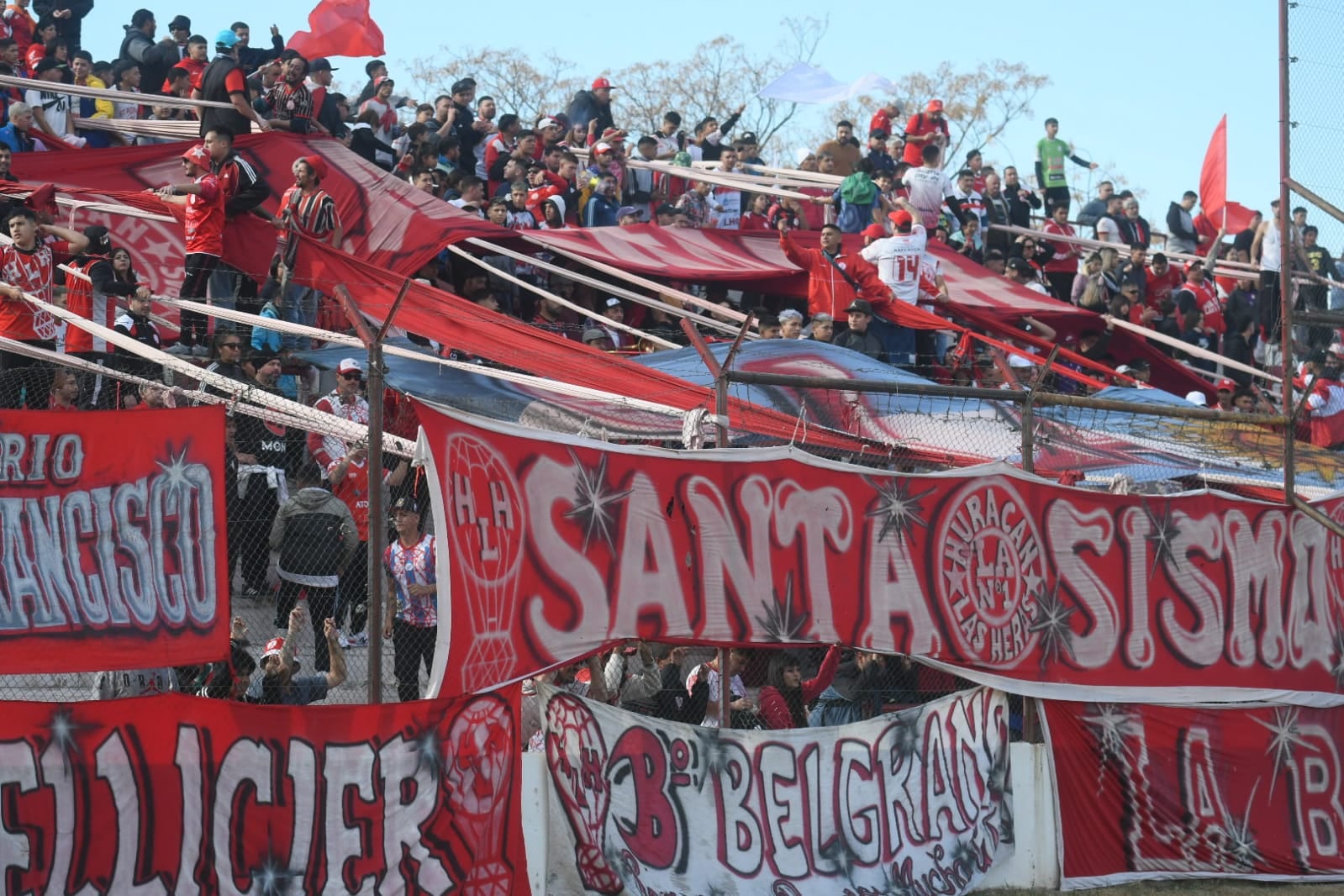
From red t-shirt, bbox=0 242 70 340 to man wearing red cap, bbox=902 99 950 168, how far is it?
1391 centimetres

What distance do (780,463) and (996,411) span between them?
4.05 m

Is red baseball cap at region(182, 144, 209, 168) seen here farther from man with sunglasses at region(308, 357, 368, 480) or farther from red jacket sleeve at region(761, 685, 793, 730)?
red jacket sleeve at region(761, 685, 793, 730)

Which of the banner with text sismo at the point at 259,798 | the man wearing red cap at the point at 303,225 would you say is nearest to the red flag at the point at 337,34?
the man wearing red cap at the point at 303,225

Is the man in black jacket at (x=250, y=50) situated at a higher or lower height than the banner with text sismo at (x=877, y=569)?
higher

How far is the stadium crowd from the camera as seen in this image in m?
11.6

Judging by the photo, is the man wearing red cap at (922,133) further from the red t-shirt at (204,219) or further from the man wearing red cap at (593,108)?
the red t-shirt at (204,219)

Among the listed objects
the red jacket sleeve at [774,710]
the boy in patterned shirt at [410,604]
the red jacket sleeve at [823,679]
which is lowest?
the red jacket sleeve at [774,710]

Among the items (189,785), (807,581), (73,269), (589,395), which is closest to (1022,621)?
(807,581)

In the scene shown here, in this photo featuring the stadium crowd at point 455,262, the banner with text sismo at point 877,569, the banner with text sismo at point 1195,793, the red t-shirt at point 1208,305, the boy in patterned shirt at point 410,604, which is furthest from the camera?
the red t-shirt at point 1208,305

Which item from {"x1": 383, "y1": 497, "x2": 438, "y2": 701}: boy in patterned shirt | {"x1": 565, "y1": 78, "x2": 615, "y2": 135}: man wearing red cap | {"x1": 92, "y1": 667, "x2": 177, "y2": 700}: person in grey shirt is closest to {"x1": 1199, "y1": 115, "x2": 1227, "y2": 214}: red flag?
{"x1": 565, "y1": 78, "x2": 615, "y2": 135}: man wearing red cap

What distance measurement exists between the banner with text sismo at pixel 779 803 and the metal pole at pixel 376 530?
3.11ft

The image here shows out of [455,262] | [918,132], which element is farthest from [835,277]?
[918,132]

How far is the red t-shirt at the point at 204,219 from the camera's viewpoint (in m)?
15.2

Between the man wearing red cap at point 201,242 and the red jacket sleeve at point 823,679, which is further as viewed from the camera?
the man wearing red cap at point 201,242
